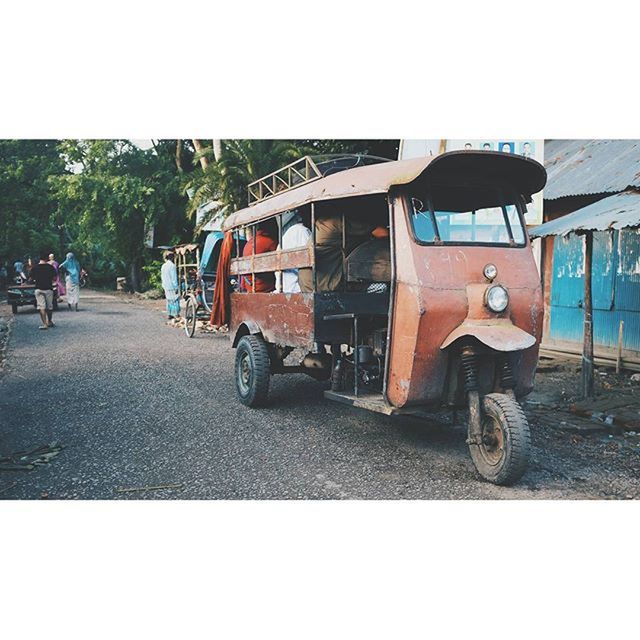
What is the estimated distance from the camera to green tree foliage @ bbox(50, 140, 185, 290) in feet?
54.5

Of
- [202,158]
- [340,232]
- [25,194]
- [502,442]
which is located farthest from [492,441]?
[202,158]

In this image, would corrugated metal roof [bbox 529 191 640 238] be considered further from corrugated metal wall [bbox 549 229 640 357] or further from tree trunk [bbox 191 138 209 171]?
tree trunk [bbox 191 138 209 171]

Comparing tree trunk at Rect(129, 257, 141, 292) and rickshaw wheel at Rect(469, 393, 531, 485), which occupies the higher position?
tree trunk at Rect(129, 257, 141, 292)

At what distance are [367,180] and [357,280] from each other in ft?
3.18

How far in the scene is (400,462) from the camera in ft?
14.7

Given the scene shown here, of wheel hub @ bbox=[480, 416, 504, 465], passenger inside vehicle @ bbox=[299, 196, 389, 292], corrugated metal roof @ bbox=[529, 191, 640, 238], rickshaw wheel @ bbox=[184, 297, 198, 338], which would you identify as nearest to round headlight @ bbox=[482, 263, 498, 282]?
wheel hub @ bbox=[480, 416, 504, 465]

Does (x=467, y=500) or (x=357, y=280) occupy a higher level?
(x=357, y=280)

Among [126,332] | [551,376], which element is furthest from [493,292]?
[126,332]

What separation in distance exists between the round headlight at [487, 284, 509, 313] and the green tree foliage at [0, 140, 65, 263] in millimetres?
4894

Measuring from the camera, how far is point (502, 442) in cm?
393

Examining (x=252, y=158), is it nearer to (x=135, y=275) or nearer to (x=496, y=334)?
(x=135, y=275)

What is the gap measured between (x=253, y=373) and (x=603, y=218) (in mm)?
3822

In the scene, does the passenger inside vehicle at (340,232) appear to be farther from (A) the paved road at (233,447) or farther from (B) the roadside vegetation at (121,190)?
(B) the roadside vegetation at (121,190)

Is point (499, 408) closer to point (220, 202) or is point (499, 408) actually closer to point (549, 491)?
point (549, 491)
